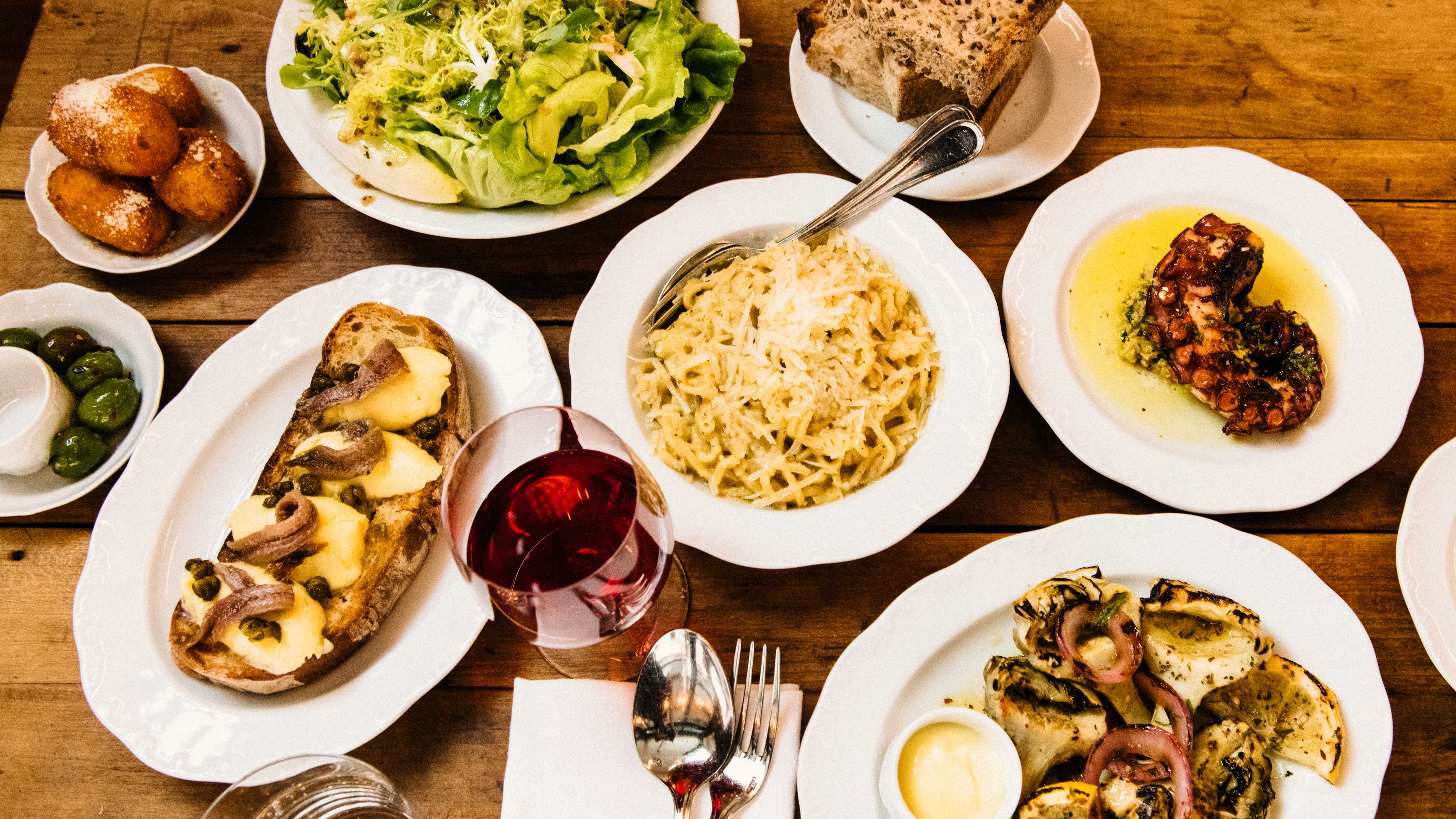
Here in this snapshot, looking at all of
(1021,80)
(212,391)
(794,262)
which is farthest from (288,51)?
(1021,80)

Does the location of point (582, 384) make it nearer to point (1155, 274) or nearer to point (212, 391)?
point (212, 391)

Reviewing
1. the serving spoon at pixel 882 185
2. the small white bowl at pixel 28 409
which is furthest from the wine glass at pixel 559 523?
the small white bowl at pixel 28 409

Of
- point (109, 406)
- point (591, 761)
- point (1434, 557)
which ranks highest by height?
point (109, 406)

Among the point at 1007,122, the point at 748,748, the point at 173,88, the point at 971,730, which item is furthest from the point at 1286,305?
the point at 173,88

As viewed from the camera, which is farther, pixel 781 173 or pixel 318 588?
pixel 781 173

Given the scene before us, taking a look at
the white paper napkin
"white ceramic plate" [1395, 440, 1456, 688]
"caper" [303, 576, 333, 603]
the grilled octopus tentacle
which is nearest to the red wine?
the white paper napkin

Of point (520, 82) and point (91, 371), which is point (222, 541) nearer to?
point (91, 371)

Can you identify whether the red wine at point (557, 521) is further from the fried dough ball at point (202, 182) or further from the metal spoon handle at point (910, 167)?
the fried dough ball at point (202, 182)
